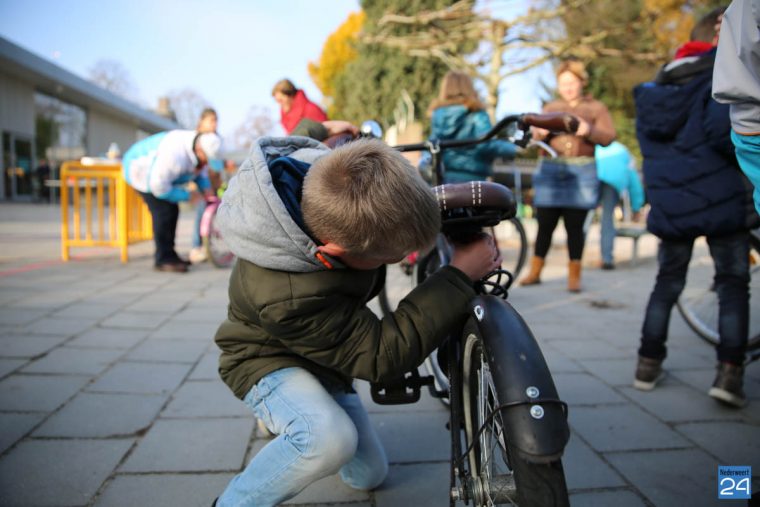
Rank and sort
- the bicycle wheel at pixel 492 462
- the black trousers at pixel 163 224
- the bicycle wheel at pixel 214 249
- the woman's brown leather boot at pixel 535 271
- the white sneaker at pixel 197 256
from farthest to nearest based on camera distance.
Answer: the white sneaker at pixel 197 256, the bicycle wheel at pixel 214 249, the black trousers at pixel 163 224, the woman's brown leather boot at pixel 535 271, the bicycle wheel at pixel 492 462

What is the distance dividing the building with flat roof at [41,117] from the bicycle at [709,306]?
20242mm

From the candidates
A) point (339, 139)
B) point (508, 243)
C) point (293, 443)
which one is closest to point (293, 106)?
point (339, 139)

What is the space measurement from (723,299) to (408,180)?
6.52ft

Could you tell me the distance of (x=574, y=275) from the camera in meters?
4.95

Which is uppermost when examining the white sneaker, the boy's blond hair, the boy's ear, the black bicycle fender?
the boy's blond hair

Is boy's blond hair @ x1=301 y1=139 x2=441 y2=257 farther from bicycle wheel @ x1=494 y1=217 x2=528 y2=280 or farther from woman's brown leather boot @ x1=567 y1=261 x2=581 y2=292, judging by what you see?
bicycle wheel @ x1=494 y1=217 x2=528 y2=280

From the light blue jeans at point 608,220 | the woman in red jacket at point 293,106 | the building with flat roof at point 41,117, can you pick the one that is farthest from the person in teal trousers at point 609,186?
the building with flat roof at point 41,117

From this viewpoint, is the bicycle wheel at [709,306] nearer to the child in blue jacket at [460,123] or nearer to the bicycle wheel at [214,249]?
the child in blue jacket at [460,123]

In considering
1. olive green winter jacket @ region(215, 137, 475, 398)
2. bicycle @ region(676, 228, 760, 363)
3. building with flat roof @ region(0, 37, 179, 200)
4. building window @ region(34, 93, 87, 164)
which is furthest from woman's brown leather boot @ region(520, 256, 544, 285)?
building window @ region(34, 93, 87, 164)

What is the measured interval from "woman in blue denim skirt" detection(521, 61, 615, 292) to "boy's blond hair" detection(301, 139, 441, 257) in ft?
11.3

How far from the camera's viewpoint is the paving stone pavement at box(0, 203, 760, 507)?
1.80 meters

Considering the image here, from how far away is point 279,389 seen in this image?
1531 mm

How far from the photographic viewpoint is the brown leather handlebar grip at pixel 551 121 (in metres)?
1.84

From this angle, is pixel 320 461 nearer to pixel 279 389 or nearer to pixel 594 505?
→ pixel 279 389
